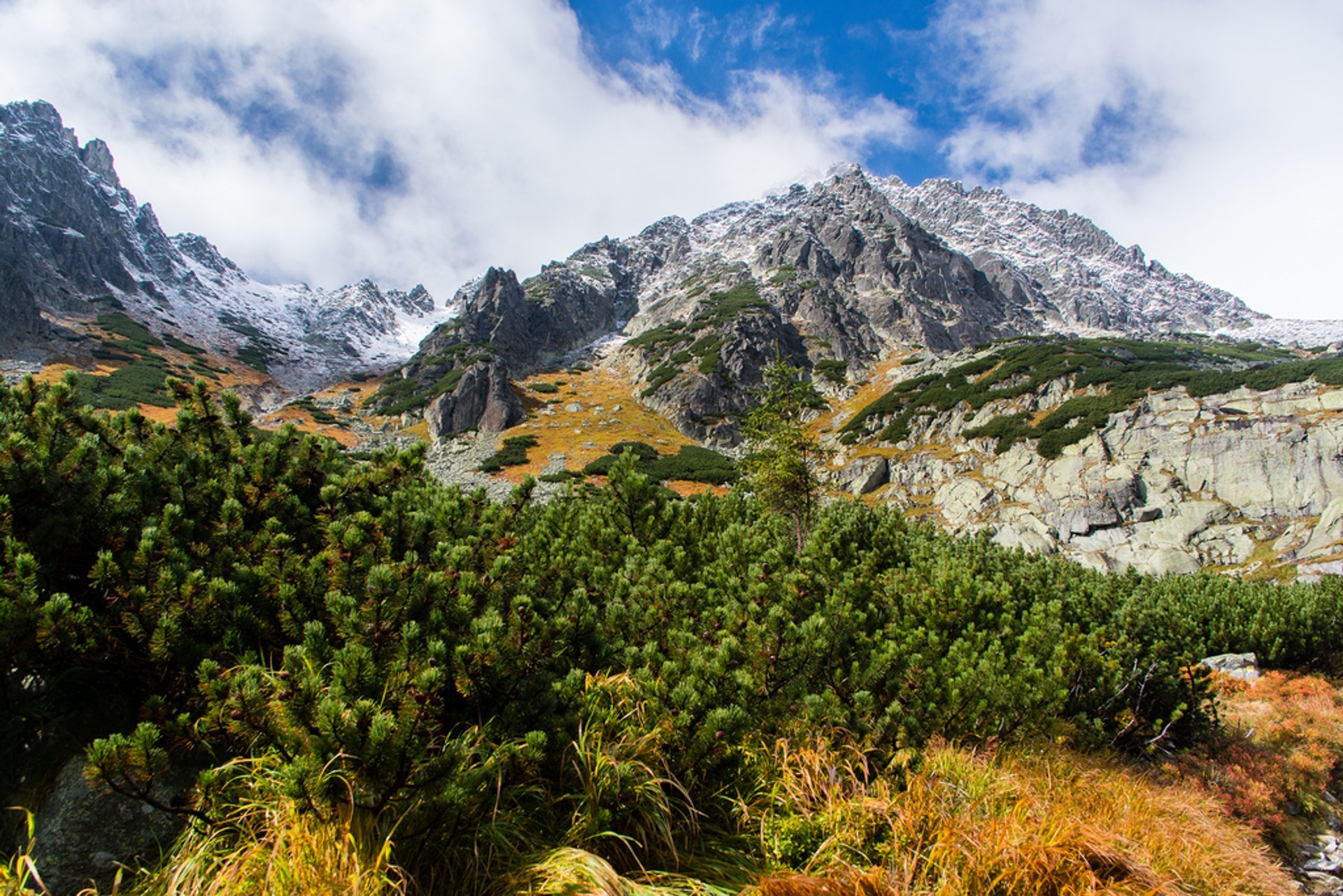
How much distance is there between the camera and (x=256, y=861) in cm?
236

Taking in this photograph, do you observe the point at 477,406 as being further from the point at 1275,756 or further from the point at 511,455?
the point at 1275,756

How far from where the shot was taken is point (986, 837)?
3.07 metres

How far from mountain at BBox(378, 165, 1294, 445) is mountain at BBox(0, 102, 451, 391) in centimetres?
3653

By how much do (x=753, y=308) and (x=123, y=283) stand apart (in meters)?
113

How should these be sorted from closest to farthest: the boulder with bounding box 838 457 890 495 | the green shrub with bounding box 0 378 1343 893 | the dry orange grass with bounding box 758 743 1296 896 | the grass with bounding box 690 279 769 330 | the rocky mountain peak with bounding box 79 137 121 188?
the green shrub with bounding box 0 378 1343 893, the dry orange grass with bounding box 758 743 1296 896, the boulder with bounding box 838 457 890 495, the grass with bounding box 690 279 769 330, the rocky mountain peak with bounding box 79 137 121 188

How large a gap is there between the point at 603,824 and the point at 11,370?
86441 millimetres

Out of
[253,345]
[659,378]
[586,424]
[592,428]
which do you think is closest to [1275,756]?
[592,428]

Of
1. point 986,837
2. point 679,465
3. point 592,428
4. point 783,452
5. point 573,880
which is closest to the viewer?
point 573,880

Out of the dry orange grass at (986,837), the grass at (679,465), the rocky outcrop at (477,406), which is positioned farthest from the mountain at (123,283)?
the dry orange grass at (986,837)

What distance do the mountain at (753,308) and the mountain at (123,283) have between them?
1438 inches

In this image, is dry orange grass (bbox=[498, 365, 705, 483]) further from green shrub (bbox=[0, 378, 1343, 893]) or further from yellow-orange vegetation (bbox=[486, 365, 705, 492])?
green shrub (bbox=[0, 378, 1343, 893])

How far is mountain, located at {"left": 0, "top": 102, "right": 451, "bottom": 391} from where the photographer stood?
257ft

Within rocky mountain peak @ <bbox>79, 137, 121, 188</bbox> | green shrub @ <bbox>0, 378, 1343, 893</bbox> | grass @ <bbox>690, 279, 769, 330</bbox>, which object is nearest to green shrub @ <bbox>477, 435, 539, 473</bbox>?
grass @ <bbox>690, 279, 769, 330</bbox>

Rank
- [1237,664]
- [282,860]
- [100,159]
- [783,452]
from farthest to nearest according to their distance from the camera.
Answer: [100,159]
[783,452]
[1237,664]
[282,860]
